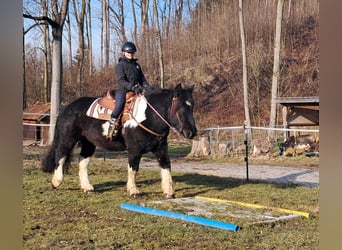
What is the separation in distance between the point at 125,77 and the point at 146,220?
1.64 metres

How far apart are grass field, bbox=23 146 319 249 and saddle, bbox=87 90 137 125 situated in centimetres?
81

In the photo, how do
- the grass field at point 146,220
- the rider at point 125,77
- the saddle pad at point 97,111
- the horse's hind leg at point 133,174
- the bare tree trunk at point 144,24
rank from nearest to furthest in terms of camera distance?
the grass field at point 146,220 < the rider at point 125,77 < the horse's hind leg at point 133,174 < the saddle pad at point 97,111 < the bare tree trunk at point 144,24

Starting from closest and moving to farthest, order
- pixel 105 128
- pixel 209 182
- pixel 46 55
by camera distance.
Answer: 1. pixel 105 128
2. pixel 209 182
3. pixel 46 55

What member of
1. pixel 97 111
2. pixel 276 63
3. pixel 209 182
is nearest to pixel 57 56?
pixel 97 111

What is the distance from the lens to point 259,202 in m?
4.03

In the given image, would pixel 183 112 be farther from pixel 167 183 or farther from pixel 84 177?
pixel 84 177

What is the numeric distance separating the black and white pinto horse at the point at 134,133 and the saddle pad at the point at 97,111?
0.21 ft

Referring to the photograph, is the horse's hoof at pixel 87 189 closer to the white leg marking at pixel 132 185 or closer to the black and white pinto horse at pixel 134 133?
the black and white pinto horse at pixel 134 133

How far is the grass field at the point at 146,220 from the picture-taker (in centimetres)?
251

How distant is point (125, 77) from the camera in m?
4.30

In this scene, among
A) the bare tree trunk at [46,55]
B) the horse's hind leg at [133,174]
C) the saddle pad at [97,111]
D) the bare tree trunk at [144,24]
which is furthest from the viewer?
the bare tree trunk at [144,24]

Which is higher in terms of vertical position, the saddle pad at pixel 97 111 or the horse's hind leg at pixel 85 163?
the saddle pad at pixel 97 111

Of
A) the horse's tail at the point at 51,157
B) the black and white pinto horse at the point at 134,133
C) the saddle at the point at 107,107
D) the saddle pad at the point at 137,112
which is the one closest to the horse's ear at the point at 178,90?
the black and white pinto horse at the point at 134,133

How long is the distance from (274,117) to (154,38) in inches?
186
